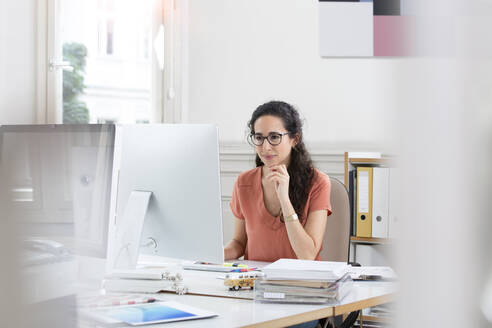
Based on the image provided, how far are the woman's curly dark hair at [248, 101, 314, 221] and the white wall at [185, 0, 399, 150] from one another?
922 millimetres

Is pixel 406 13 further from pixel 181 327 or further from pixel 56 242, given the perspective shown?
pixel 181 327

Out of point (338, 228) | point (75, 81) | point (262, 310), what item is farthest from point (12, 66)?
point (75, 81)

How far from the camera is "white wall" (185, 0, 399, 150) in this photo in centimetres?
323

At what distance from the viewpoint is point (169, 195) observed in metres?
1.65

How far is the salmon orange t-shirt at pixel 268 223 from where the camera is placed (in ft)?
7.03

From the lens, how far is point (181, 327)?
1213 millimetres

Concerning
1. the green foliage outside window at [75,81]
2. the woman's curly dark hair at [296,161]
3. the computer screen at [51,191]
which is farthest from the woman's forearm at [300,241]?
the green foliage outside window at [75,81]

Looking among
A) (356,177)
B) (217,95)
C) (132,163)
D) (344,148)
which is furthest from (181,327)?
(217,95)

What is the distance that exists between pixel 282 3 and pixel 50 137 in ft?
9.71

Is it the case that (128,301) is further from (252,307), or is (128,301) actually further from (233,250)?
(233,250)

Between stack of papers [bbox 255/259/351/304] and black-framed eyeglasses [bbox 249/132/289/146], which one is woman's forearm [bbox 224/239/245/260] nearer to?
black-framed eyeglasses [bbox 249/132/289/146]

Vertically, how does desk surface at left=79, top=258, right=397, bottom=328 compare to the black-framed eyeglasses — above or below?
below

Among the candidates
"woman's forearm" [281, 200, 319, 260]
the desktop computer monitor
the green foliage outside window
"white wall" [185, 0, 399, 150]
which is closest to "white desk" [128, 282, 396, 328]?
the desktop computer monitor

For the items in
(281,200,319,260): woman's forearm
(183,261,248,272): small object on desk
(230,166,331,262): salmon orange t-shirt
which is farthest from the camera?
(230,166,331,262): salmon orange t-shirt
